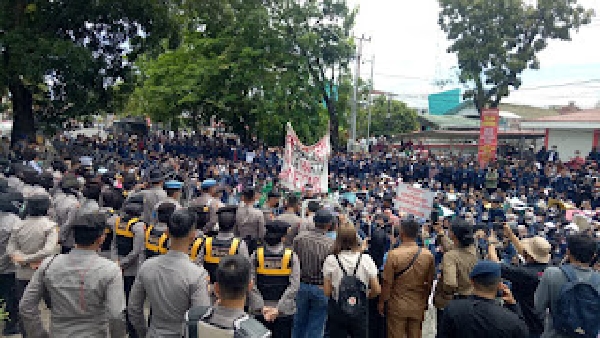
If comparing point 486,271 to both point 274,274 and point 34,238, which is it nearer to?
point 274,274

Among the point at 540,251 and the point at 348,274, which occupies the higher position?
the point at 540,251

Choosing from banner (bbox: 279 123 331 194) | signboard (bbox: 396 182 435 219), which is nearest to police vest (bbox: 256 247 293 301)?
signboard (bbox: 396 182 435 219)

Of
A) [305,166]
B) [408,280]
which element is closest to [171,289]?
[408,280]

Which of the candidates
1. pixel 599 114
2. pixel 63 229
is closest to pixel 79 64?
pixel 63 229

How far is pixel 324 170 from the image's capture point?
361 inches

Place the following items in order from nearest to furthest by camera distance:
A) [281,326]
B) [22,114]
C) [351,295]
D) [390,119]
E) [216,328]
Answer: [216,328] → [351,295] → [281,326] → [22,114] → [390,119]

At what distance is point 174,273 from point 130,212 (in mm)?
1968

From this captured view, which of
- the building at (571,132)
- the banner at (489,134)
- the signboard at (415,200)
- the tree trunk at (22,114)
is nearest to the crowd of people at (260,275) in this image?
the signboard at (415,200)

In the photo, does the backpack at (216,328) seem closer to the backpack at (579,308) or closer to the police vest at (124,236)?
the backpack at (579,308)

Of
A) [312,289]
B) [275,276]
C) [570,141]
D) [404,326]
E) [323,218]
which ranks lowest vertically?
[404,326]

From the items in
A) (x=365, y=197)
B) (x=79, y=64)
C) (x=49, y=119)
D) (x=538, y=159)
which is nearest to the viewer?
(x=365, y=197)

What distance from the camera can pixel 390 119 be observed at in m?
40.9

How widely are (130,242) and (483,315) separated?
3.34m

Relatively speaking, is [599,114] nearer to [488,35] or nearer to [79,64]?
[488,35]
